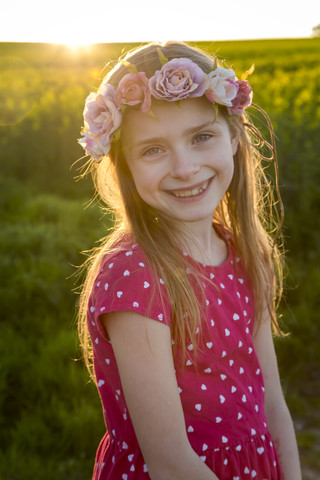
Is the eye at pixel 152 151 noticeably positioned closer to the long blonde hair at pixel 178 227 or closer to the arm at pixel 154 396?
the long blonde hair at pixel 178 227

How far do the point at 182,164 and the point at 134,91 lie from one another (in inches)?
10.9

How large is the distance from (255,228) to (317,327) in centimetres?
262

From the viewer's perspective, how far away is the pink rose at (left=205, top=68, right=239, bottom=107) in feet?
6.59

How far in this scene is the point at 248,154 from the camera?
2.46 meters

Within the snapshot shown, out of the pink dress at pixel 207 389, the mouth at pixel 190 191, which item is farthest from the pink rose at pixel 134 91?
the pink dress at pixel 207 389

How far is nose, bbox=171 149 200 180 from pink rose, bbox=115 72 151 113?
7.1 inches

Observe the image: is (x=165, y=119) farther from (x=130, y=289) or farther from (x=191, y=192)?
(x=130, y=289)

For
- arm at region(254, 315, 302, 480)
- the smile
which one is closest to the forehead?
the smile

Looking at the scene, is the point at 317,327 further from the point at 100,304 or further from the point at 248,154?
the point at 100,304

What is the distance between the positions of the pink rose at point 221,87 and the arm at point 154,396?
768mm

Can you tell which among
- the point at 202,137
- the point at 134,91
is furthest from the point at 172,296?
the point at 134,91

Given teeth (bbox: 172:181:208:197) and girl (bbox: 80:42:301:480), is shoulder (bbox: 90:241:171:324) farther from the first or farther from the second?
teeth (bbox: 172:181:208:197)

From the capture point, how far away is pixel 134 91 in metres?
1.93

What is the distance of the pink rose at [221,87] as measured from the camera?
6.59 feet
